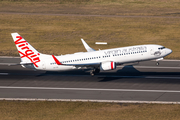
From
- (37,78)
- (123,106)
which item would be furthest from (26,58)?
(123,106)

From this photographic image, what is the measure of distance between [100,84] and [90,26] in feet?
150

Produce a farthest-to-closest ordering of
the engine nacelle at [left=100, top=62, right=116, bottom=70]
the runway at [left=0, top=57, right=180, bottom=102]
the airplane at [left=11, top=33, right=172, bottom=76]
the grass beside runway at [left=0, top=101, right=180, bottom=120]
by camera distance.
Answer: the airplane at [left=11, top=33, right=172, bottom=76] → the engine nacelle at [left=100, top=62, right=116, bottom=70] → the runway at [left=0, top=57, right=180, bottom=102] → the grass beside runway at [left=0, top=101, right=180, bottom=120]

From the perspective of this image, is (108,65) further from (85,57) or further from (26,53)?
(26,53)

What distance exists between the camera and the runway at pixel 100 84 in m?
46.4

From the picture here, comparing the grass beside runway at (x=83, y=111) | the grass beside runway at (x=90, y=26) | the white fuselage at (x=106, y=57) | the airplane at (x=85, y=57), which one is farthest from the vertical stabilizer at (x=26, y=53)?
the grass beside runway at (x=90, y=26)

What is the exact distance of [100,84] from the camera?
171ft

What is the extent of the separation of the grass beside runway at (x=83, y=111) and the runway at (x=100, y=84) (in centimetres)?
277

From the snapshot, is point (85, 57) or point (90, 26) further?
point (90, 26)

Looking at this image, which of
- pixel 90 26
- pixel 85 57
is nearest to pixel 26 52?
pixel 85 57

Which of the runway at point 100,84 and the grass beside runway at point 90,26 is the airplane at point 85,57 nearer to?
the runway at point 100,84

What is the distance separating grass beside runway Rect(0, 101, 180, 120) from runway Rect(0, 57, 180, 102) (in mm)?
2767

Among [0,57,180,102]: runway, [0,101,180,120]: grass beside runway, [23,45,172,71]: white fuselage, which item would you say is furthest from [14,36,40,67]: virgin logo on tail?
[0,101,180,120]: grass beside runway

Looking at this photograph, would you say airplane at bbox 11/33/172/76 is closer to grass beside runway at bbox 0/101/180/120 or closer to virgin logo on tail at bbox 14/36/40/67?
virgin logo on tail at bbox 14/36/40/67

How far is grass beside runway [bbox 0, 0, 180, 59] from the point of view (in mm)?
80938
